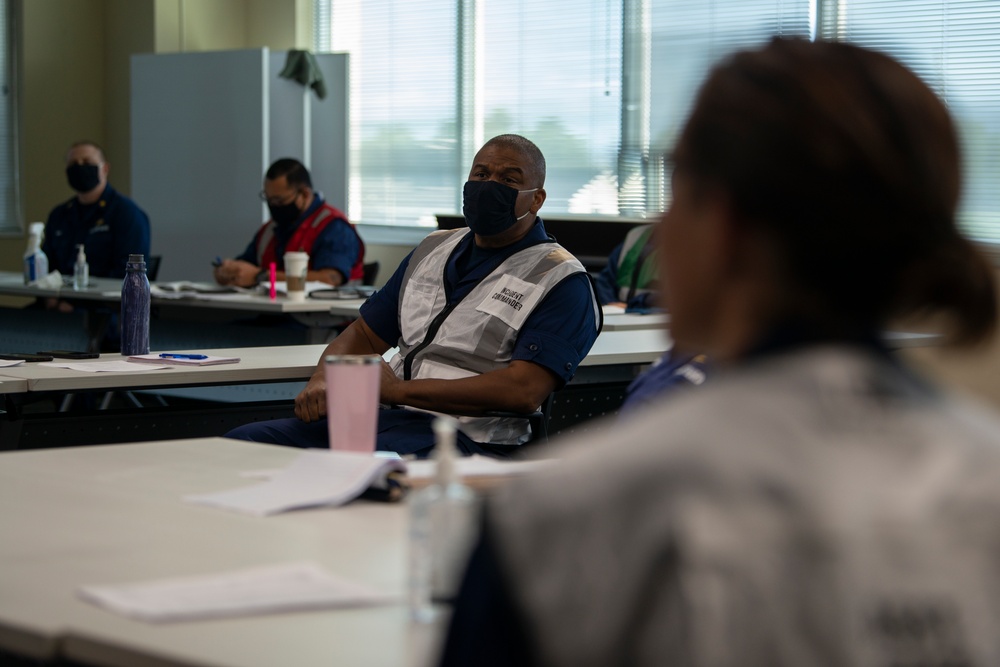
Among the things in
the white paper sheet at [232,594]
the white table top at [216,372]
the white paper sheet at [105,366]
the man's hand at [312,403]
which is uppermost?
the white paper sheet at [232,594]

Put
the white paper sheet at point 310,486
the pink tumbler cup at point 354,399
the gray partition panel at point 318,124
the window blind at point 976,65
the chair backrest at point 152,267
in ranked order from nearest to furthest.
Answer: the white paper sheet at point 310,486
the pink tumbler cup at point 354,399
the window blind at point 976,65
the chair backrest at point 152,267
the gray partition panel at point 318,124

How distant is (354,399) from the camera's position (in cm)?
176

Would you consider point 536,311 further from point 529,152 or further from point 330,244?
point 330,244

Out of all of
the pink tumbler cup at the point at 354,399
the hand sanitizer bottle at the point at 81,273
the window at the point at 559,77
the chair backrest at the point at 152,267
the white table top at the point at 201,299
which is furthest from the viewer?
the chair backrest at the point at 152,267

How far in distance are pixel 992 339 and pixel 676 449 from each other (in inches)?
11.2

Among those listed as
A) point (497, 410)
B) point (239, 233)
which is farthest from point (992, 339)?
point (239, 233)

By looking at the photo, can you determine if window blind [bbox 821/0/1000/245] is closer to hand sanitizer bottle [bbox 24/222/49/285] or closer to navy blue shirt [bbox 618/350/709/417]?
hand sanitizer bottle [bbox 24/222/49/285]

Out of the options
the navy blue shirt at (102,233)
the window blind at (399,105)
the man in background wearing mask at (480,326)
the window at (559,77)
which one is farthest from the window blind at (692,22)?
the man in background wearing mask at (480,326)

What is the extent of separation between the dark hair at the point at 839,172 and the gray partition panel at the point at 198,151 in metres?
7.10

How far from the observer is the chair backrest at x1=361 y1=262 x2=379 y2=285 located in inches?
234

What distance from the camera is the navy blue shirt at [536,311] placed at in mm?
2730

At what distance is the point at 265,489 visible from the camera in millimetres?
1584

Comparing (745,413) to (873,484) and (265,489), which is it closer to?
(873,484)

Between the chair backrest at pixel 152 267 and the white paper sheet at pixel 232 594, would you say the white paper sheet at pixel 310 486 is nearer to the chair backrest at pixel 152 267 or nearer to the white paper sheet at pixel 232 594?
the white paper sheet at pixel 232 594
